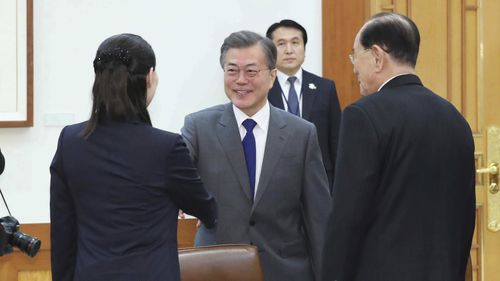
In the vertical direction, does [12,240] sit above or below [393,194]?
below

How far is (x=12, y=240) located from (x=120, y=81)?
2.15ft

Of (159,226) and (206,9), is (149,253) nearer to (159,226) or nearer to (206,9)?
(159,226)

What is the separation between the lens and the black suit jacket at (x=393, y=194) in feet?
8.32

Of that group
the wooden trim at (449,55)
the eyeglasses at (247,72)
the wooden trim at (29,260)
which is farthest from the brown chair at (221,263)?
the wooden trim at (449,55)

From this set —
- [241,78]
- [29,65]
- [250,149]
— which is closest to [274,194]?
[250,149]

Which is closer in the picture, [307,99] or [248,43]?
[248,43]

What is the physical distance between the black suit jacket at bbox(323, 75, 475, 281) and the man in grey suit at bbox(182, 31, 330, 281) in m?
0.67

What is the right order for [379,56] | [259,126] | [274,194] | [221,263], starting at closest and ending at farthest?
[379,56] → [221,263] → [274,194] → [259,126]

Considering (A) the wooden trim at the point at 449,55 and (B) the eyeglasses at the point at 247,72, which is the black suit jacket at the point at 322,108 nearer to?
(A) the wooden trim at the point at 449,55

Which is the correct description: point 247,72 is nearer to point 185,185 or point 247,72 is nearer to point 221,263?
point 221,263

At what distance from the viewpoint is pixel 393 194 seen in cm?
255

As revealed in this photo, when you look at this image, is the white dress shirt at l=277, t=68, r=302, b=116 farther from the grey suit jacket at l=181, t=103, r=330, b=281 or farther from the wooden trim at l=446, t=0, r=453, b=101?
the grey suit jacket at l=181, t=103, r=330, b=281

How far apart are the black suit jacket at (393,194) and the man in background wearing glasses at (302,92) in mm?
2218

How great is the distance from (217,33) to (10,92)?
122cm
